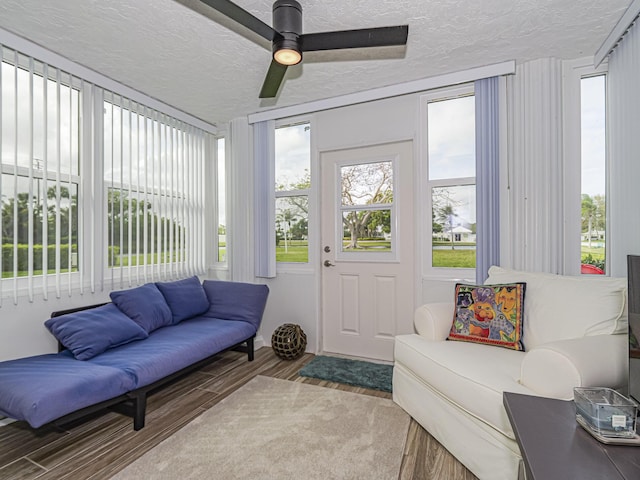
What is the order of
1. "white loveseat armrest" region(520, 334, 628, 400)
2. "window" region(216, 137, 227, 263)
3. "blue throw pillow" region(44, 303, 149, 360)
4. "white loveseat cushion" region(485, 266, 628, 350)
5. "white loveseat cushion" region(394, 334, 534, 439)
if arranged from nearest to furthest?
1. "white loveseat armrest" region(520, 334, 628, 400)
2. "white loveseat cushion" region(394, 334, 534, 439)
3. "white loveseat cushion" region(485, 266, 628, 350)
4. "blue throw pillow" region(44, 303, 149, 360)
5. "window" region(216, 137, 227, 263)

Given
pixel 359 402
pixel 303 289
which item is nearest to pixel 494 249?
pixel 359 402

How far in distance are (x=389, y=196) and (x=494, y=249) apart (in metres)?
1.03

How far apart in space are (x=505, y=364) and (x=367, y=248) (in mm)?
1709

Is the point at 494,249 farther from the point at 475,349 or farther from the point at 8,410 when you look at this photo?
the point at 8,410

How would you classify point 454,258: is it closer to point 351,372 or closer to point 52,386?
point 351,372

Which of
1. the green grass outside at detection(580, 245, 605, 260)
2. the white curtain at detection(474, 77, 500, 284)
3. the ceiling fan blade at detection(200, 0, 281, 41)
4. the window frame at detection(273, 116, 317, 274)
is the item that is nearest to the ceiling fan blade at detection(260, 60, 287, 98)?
the ceiling fan blade at detection(200, 0, 281, 41)

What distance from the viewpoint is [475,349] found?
6.67 ft

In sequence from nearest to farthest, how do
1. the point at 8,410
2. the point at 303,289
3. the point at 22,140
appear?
1. the point at 8,410
2. the point at 22,140
3. the point at 303,289

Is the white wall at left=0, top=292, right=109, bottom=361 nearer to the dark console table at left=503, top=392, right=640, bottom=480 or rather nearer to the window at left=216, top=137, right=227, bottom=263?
the window at left=216, top=137, right=227, bottom=263

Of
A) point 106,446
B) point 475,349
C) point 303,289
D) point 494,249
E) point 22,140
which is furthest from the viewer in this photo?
point 303,289

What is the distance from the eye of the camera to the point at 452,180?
9.73ft

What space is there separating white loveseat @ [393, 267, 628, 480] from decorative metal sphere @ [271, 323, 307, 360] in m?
1.14

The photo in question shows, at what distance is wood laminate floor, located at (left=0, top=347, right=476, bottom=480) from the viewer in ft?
5.53

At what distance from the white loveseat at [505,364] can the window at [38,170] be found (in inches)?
102
